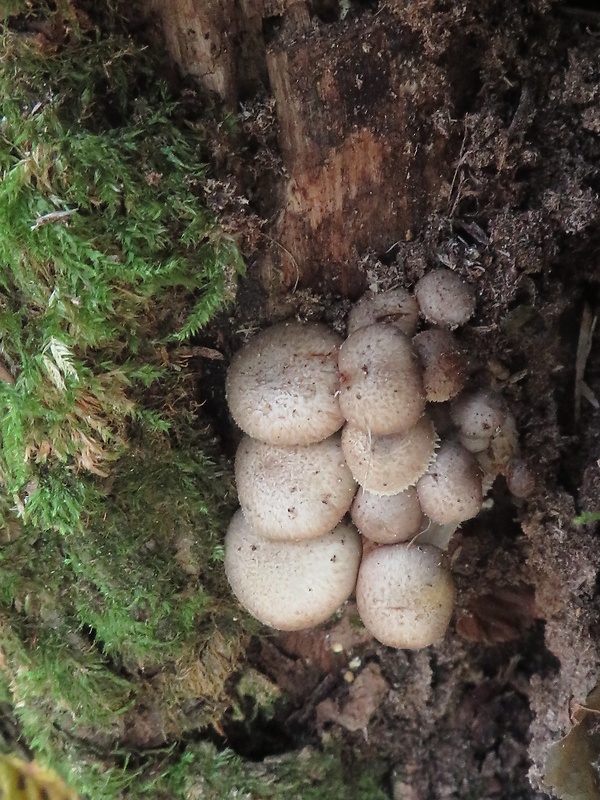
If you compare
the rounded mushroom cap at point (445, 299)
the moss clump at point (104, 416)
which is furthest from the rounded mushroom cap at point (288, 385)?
the rounded mushroom cap at point (445, 299)

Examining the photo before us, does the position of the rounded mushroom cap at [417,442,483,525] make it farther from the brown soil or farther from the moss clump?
the moss clump

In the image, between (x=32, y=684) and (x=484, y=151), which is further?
(x=32, y=684)

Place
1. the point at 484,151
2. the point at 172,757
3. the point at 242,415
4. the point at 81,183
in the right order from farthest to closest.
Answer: the point at 172,757 < the point at 242,415 < the point at 484,151 < the point at 81,183

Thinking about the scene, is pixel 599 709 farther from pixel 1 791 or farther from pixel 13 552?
pixel 1 791

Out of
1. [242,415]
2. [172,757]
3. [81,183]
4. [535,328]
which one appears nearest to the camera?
[81,183]

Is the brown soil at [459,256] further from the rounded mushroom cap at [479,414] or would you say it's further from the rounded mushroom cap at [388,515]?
the rounded mushroom cap at [388,515]

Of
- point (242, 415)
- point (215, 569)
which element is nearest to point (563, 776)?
point (215, 569)
